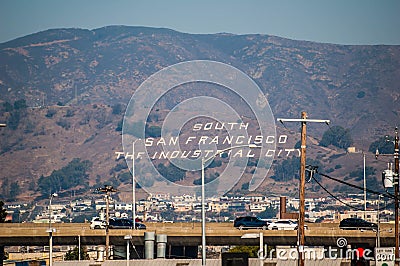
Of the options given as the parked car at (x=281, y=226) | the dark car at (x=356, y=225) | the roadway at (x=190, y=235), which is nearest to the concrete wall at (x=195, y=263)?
the roadway at (x=190, y=235)

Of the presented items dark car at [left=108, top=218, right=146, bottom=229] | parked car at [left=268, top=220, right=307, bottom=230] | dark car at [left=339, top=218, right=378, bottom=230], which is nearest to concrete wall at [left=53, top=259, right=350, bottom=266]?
dark car at [left=339, top=218, right=378, bottom=230]

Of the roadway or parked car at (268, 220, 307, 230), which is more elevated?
parked car at (268, 220, 307, 230)

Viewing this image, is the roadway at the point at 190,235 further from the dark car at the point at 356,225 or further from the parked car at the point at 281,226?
the parked car at the point at 281,226

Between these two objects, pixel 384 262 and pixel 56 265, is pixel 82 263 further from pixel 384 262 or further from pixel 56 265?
pixel 384 262

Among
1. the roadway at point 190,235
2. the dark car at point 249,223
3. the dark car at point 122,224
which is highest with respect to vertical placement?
the dark car at point 249,223

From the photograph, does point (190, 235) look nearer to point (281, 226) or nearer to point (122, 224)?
point (281, 226)

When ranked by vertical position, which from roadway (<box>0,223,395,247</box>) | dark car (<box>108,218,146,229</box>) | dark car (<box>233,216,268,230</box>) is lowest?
roadway (<box>0,223,395,247</box>)

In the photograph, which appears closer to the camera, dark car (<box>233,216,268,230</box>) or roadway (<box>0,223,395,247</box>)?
roadway (<box>0,223,395,247</box>)

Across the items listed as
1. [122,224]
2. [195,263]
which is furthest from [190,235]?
[195,263]

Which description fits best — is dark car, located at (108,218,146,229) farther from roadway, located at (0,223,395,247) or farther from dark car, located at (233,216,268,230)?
dark car, located at (233,216,268,230)

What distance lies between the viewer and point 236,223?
510ft

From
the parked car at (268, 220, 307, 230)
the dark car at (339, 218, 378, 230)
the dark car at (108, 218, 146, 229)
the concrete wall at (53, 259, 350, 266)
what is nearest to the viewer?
the concrete wall at (53, 259, 350, 266)

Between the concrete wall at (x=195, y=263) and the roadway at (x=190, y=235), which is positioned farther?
the roadway at (x=190, y=235)

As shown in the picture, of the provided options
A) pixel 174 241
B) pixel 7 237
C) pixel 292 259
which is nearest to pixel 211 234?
pixel 174 241
